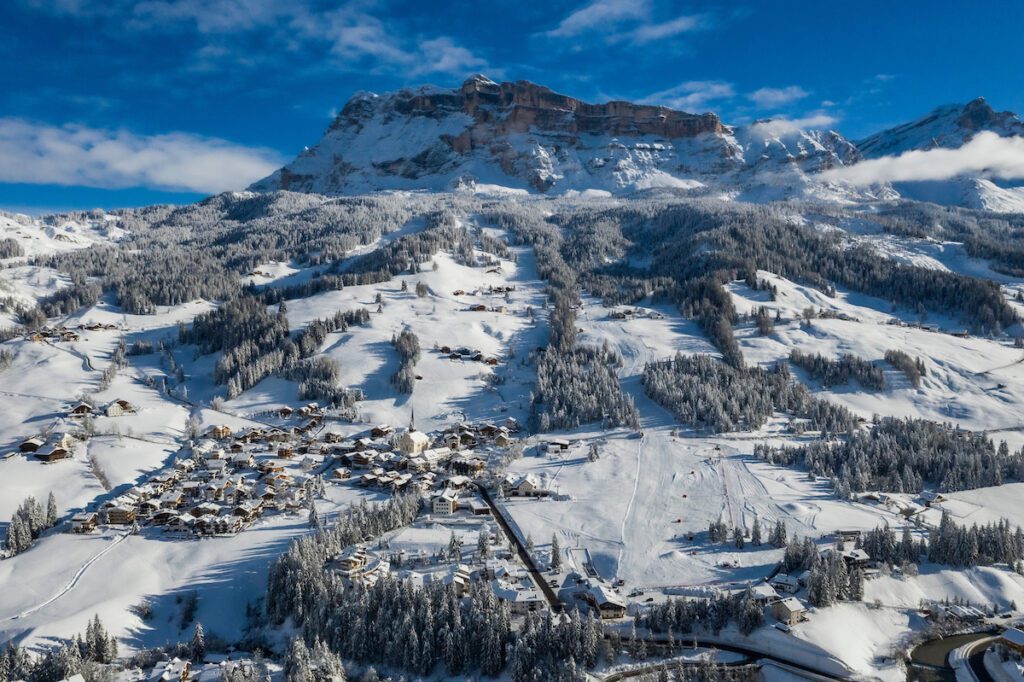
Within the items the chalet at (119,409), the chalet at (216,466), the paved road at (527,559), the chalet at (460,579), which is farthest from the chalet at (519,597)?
the chalet at (119,409)

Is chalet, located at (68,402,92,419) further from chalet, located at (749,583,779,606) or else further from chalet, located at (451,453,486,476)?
chalet, located at (749,583,779,606)

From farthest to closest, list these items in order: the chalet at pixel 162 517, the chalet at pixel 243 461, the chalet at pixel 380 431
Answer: the chalet at pixel 380 431 < the chalet at pixel 243 461 < the chalet at pixel 162 517

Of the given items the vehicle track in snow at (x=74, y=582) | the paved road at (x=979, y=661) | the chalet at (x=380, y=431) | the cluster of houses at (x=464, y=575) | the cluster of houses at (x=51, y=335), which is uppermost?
the cluster of houses at (x=51, y=335)

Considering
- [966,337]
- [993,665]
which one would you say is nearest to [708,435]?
[993,665]

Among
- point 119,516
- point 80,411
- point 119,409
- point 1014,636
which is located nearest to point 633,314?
point 119,409

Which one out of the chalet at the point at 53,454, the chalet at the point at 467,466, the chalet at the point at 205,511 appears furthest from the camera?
the chalet at the point at 467,466

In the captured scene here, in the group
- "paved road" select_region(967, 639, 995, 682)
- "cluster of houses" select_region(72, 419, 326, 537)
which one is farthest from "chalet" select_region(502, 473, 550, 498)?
"paved road" select_region(967, 639, 995, 682)

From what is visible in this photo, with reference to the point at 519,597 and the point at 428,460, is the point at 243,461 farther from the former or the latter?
the point at 519,597

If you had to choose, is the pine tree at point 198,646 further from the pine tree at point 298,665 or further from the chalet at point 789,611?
the chalet at point 789,611
